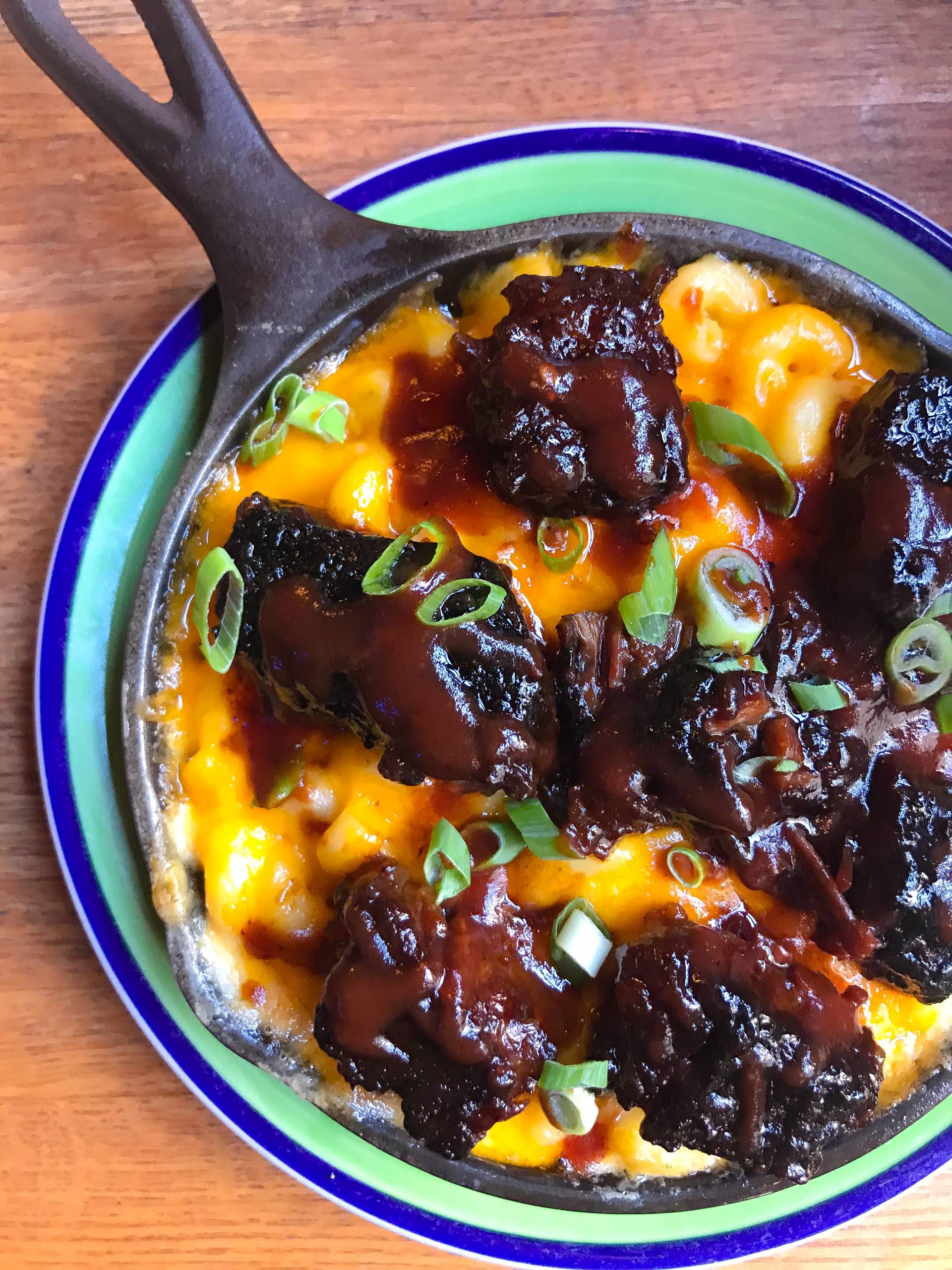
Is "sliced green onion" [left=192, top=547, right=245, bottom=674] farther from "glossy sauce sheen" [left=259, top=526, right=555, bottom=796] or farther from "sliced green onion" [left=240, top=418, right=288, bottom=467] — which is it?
"sliced green onion" [left=240, top=418, right=288, bottom=467]

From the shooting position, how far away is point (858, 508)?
2.27 metres

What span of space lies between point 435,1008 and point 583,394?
1536 mm

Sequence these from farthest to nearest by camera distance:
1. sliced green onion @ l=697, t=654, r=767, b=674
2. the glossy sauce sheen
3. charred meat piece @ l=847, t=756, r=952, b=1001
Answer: charred meat piece @ l=847, t=756, r=952, b=1001 → sliced green onion @ l=697, t=654, r=767, b=674 → the glossy sauce sheen

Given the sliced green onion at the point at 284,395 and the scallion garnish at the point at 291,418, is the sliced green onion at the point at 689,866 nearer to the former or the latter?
the scallion garnish at the point at 291,418

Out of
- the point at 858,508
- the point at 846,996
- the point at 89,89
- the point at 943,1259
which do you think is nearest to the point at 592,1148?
the point at 846,996

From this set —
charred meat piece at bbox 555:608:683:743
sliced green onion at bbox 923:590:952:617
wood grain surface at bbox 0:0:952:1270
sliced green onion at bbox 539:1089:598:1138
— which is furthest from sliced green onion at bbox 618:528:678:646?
wood grain surface at bbox 0:0:952:1270

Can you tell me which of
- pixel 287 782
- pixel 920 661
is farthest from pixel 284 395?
pixel 920 661

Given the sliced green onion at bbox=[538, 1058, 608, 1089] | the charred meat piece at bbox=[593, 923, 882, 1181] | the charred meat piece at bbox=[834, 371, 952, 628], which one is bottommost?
the sliced green onion at bbox=[538, 1058, 608, 1089]

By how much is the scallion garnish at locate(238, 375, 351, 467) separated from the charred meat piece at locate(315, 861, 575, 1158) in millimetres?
1141

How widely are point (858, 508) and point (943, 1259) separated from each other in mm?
2650

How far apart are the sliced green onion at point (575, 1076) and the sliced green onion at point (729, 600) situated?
3.59 feet

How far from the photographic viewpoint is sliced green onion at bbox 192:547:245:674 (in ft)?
7.18

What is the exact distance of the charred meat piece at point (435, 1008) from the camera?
2.16 m

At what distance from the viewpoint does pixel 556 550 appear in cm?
238
